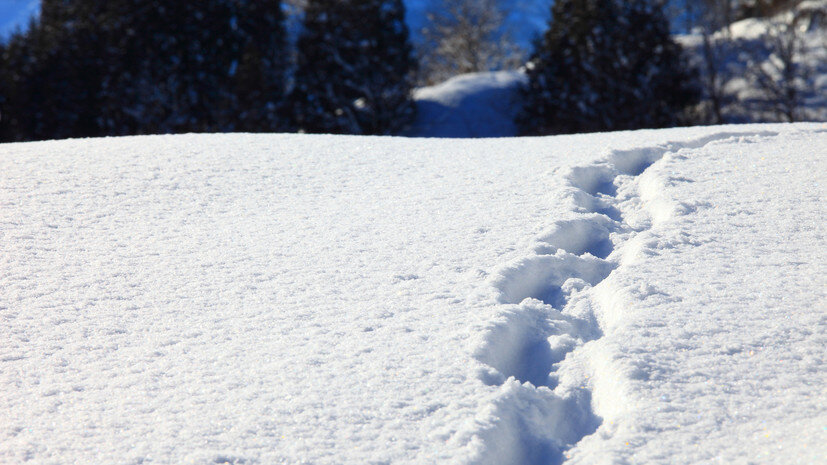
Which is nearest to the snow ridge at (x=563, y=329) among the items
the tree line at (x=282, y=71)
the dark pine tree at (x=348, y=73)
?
the tree line at (x=282, y=71)

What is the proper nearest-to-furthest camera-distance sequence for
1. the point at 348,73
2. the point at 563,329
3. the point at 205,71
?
the point at 563,329 < the point at 348,73 < the point at 205,71

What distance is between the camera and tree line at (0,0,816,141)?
543 inches

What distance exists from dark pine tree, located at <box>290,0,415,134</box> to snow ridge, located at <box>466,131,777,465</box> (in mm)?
11625

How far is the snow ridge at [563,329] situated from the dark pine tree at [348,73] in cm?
1163

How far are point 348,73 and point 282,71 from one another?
2.10 m

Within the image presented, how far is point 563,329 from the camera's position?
8.38 feet

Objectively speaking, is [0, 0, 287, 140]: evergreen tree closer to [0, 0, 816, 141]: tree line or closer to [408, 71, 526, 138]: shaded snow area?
[0, 0, 816, 141]: tree line

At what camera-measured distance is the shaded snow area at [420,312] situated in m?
1.96

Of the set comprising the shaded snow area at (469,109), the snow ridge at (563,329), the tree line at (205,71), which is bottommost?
the snow ridge at (563,329)

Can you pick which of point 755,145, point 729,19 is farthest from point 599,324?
point 729,19

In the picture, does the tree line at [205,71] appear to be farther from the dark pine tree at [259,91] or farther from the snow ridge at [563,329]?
the snow ridge at [563,329]

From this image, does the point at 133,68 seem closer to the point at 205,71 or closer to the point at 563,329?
the point at 205,71

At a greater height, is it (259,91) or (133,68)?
(133,68)

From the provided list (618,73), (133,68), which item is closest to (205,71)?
(133,68)
